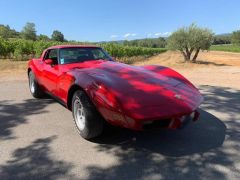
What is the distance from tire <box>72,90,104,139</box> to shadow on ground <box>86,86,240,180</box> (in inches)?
8.1

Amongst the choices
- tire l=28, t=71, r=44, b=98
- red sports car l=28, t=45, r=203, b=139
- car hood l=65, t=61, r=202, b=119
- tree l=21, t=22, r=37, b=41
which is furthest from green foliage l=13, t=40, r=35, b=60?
tree l=21, t=22, r=37, b=41

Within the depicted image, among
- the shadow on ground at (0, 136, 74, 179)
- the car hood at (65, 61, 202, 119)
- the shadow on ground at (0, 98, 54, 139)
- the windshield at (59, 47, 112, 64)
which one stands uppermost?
the windshield at (59, 47, 112, 64)

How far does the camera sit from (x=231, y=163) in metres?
3.17

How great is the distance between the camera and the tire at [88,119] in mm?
3609

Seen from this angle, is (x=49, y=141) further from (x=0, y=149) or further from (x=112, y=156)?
(x=112, y=156)

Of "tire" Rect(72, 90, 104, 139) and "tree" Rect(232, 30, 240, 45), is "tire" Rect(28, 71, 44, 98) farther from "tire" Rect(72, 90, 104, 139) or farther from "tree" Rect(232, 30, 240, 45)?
"tree" Rect(232, 30, 240, 45)

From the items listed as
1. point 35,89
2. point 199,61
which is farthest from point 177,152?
point 199,61

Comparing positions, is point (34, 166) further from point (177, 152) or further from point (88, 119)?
point (177, 152)

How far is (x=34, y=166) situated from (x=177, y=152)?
5.71 ft

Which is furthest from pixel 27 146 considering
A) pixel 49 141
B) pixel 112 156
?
pixel 112 156

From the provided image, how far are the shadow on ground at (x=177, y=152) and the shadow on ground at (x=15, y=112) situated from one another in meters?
1.60

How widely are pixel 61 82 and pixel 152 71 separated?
5.08ft

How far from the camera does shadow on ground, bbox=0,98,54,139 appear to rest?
14.5ft

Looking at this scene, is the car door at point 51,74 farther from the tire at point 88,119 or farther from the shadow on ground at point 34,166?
the shadow on ground at point 34,166
